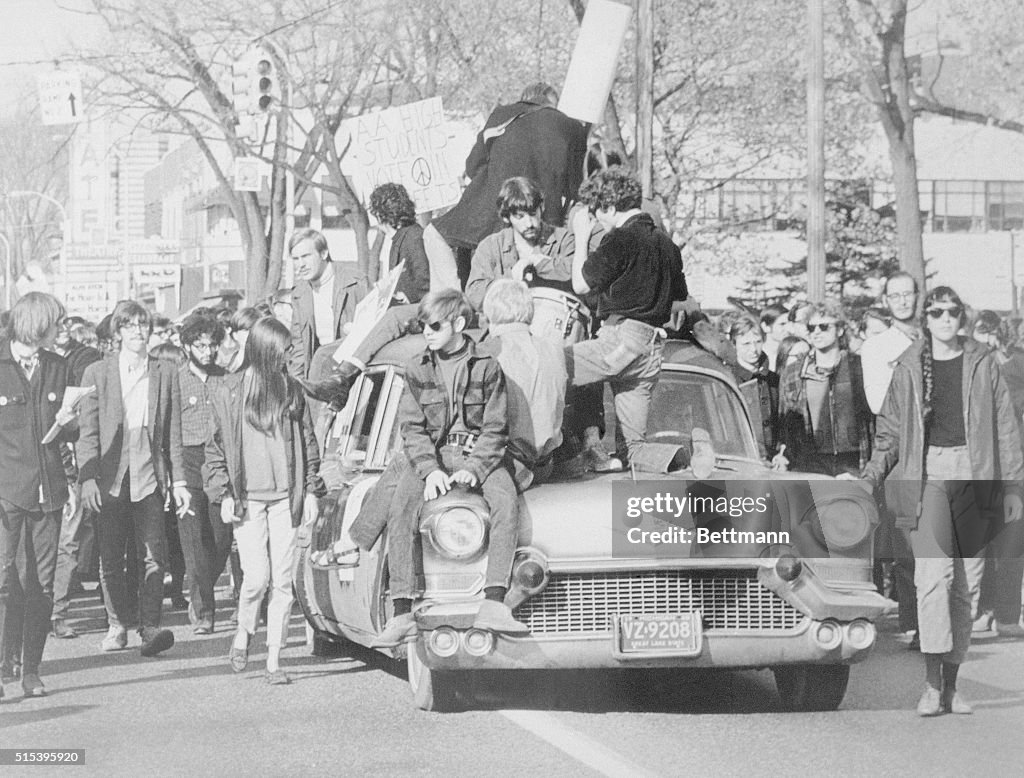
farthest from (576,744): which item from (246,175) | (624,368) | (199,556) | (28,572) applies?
(246,175)

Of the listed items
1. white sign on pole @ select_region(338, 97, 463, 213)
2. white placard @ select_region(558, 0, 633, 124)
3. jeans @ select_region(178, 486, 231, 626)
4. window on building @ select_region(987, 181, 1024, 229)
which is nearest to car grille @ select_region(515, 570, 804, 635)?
white placard @ select_region(558, 0, 633, 124)

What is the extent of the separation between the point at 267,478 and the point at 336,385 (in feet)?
1.58

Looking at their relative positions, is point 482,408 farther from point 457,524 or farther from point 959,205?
point 959,205

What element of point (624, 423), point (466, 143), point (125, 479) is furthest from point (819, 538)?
point (466, 143)

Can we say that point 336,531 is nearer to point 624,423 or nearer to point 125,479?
point 624,423

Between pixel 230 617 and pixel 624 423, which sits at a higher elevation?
pixel 624 423

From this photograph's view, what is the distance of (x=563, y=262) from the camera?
308 inches

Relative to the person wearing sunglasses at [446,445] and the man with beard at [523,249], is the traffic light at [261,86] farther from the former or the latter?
the person wearing sunglasses at [446,445]

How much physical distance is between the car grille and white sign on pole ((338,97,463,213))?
5103 millimetres

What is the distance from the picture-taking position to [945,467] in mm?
6707

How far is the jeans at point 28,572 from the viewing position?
7344mm

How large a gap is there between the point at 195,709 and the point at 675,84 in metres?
19.2

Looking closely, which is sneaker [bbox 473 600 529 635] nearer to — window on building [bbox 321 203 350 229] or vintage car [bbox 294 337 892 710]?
vintage car [bbox 294 337 892 710]

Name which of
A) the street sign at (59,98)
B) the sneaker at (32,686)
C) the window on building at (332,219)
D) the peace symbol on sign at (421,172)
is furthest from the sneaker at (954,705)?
the window on building at (332,219)
